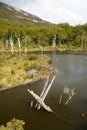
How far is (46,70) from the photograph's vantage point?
64.1 meters

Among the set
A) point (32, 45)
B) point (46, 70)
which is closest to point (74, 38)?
point (32, 45)

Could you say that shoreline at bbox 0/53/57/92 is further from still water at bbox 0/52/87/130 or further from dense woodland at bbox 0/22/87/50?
dense woodland at bbox 0/22/87/50

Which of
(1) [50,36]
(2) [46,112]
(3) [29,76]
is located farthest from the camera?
(1) [50,36]

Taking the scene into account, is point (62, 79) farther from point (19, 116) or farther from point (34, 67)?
point (19, 116)

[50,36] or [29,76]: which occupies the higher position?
[50,36]

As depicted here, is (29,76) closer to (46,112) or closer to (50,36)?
(46,112)

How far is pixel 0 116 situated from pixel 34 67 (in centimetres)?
3026

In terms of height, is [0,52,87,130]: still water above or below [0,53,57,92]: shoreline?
below

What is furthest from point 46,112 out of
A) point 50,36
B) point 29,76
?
point 50,36

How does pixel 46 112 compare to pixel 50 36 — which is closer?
pixel 46 112

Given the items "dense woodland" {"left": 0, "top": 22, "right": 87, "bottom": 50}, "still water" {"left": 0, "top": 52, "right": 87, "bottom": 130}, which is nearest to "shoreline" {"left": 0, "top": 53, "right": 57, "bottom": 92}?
"still water" {"left": 0, "top": 52, "right": 87, "bottom": 130}

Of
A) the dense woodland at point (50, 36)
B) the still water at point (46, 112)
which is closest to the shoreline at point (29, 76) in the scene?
the still water at point (46, 112)

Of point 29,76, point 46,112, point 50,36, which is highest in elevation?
point 50,36

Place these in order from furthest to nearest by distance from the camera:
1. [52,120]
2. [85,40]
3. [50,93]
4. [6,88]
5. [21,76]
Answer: [85,40]
[21,76]
[6,88]
[50,93]
[52,120]
